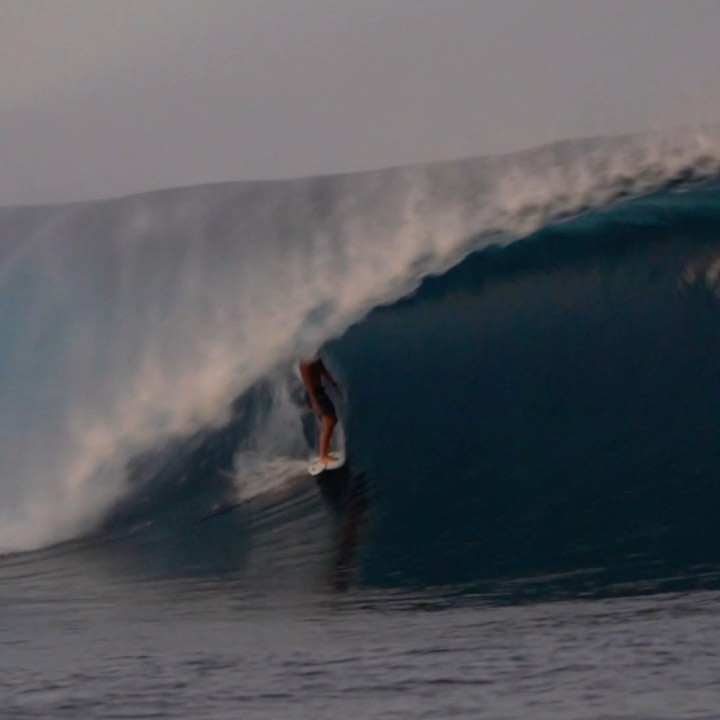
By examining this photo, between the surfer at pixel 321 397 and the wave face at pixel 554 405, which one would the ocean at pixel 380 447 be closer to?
the wave face at pixel 554 405

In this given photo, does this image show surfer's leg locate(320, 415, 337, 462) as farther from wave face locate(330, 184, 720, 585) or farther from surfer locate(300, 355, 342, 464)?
wave face locate(330, 184, 720, 585)

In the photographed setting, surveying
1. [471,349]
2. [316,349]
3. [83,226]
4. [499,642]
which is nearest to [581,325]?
[471,349]

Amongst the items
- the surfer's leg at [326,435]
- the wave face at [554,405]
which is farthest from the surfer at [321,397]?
the wave face at [554,405]

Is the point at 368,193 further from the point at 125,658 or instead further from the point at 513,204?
the point at 125,658

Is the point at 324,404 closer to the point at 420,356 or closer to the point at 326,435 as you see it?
the point at 326,435

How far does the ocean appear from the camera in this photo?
6.35 metres

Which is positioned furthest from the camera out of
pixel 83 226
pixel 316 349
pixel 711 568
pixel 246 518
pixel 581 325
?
pixel 83 226

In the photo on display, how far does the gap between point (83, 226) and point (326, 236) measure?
3.30 metres

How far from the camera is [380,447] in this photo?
397 inches

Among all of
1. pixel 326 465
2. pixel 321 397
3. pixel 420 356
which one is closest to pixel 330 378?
pixel 321 397

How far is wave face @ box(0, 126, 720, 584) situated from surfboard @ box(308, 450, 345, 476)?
123mm

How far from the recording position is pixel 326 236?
43.5 ft

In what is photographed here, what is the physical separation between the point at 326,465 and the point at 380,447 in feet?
1.12

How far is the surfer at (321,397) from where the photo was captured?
1019 cm
